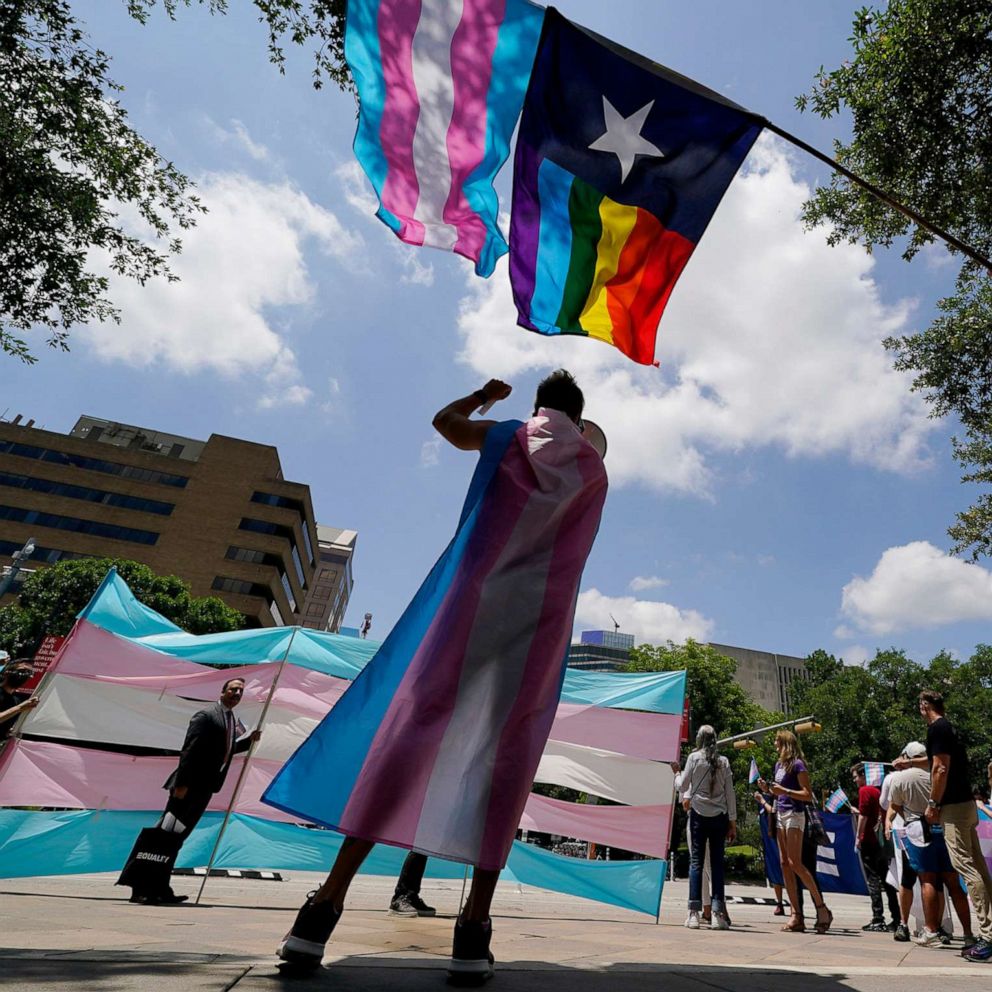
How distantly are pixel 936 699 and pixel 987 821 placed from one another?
5.96 m

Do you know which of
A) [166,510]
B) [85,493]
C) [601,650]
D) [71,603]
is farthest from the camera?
[601,650]

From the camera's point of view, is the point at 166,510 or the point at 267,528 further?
the point at 267,528

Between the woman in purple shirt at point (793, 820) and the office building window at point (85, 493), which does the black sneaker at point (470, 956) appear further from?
the office building window at point (85, 493)

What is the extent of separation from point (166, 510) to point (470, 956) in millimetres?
62757

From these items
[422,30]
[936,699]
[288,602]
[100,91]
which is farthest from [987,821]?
[288,602]

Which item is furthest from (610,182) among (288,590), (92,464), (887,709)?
(92,464)

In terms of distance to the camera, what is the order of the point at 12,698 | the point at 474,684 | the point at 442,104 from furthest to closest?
A: the point at 12,698
the point at 442,104
the point at 474,684

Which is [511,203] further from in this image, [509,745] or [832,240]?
[832,240]

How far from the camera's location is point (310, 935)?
1.86 m

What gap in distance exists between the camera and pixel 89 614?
7.20 meters

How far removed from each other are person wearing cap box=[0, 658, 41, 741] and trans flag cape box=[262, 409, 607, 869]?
551 cm

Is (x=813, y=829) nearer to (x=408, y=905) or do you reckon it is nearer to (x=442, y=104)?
(x=408, y=905)

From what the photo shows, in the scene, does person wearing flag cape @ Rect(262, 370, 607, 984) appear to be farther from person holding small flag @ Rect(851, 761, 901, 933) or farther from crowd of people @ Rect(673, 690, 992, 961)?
person holding small flag @ Rect(851, 761, 901, 933)

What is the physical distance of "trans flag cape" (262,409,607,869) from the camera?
210 centimetres
